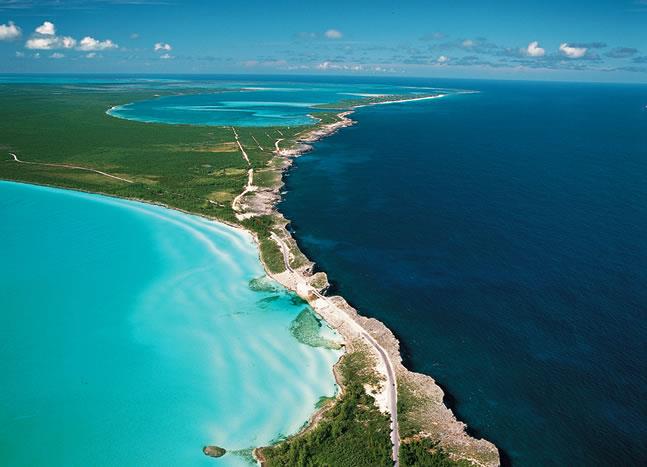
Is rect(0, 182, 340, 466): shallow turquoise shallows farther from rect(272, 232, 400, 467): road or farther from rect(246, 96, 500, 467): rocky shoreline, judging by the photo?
rect(272, 232, 400, 467): road

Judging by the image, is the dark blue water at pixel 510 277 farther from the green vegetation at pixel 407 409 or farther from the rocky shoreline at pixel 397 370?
the green vegetation at pixel 407 409

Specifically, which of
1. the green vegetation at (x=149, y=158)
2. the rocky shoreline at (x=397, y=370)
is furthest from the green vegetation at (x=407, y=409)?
the green vegetation at (x=149, y=158)

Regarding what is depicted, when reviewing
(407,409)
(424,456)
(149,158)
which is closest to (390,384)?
(407,409)

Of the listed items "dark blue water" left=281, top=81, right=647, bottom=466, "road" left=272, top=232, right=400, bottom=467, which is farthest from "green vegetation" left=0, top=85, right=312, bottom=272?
"road" left=272, top=232, right=400, bottom=467

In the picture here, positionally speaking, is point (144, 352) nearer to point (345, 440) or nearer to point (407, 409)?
point (345, 440)

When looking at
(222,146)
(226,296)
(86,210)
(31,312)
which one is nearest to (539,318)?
(226,296)

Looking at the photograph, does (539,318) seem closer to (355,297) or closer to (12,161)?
(355,297)
